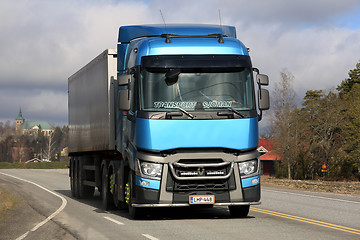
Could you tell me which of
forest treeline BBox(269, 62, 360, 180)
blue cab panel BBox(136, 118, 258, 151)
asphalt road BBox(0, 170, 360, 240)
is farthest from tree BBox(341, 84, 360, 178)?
blue cab panel BBox(136, 118, 258, 151)

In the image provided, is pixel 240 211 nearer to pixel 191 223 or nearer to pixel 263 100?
pixel 191 223

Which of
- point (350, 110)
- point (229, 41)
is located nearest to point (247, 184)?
point (229, 41)

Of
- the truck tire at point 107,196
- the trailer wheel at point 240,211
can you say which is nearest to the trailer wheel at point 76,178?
the truck tire at point 107,196

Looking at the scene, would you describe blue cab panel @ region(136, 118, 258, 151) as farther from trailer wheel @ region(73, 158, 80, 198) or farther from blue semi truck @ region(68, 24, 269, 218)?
trailer wheel @ region(73, 158, 80, 198)

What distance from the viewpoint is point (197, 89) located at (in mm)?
12375

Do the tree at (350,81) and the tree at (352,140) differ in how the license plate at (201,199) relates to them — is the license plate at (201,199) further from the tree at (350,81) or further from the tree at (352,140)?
the tree at (350,81)

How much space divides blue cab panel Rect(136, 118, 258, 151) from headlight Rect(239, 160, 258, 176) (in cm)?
33

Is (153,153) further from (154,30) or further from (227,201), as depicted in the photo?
(154,30)

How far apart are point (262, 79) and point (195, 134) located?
191cm

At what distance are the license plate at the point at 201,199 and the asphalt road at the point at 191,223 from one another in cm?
42

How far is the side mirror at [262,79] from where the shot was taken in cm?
1269

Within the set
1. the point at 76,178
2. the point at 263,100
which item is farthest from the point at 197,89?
the point at 76,178

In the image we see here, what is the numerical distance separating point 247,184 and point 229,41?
313cm

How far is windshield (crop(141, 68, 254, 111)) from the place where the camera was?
40.1 feet
